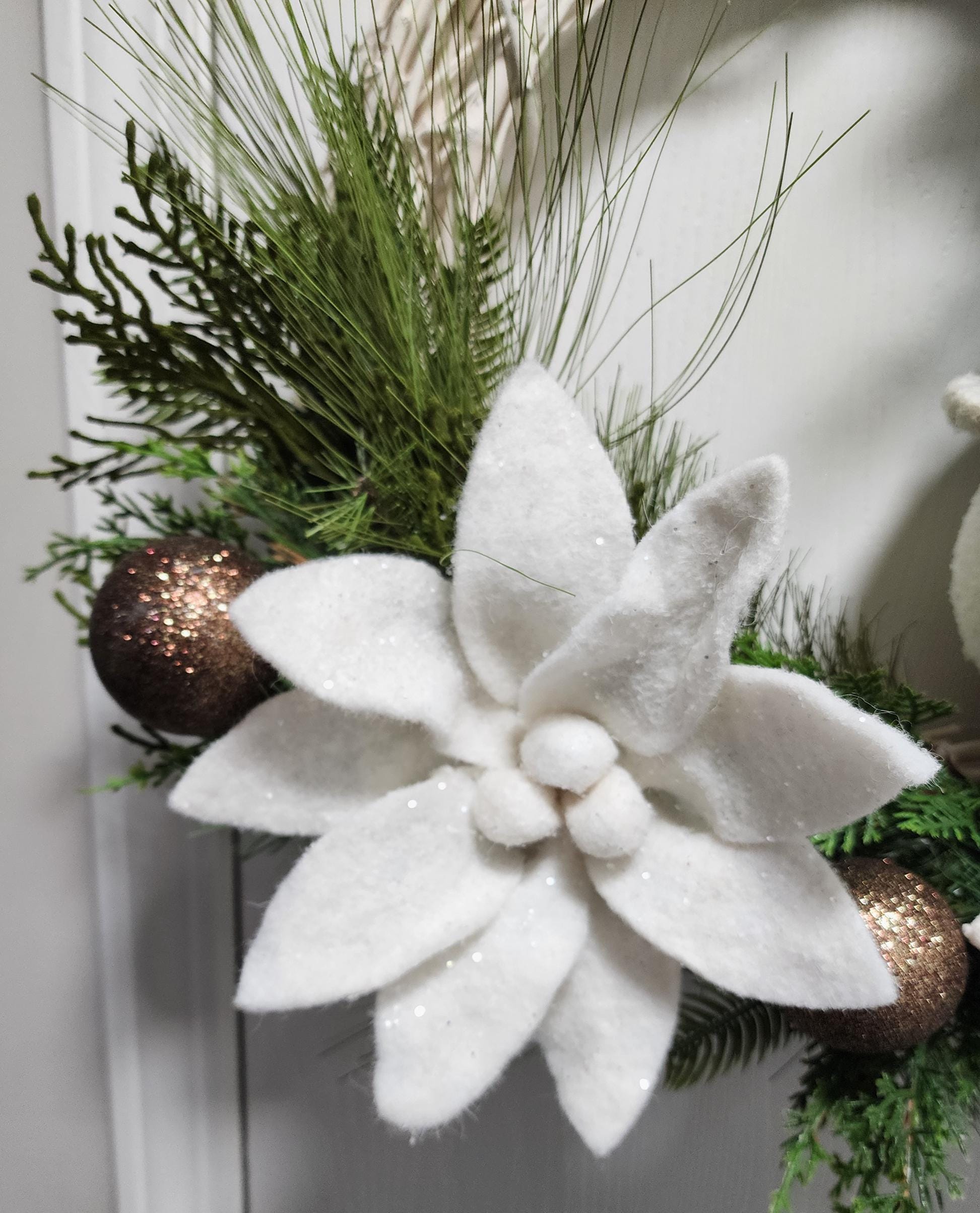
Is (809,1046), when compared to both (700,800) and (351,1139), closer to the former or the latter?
(700,800)

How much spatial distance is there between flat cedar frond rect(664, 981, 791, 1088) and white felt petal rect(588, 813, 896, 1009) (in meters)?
0.08

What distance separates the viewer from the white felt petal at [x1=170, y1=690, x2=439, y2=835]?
298mm

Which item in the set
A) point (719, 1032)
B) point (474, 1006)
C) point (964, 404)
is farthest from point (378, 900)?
point (964, 404)

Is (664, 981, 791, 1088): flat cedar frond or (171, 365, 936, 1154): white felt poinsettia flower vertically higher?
(171, 365, 936, 1154): white felt poinsettia flower

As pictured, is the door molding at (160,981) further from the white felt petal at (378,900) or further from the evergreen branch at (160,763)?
the white felt petal at (378,900)

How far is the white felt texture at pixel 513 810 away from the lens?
0.91 ft

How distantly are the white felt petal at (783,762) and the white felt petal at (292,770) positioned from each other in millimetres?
101

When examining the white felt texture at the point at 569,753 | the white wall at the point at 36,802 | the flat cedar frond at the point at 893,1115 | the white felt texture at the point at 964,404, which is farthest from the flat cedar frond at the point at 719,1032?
the white wall at the point at 36,802

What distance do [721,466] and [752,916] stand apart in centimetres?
20

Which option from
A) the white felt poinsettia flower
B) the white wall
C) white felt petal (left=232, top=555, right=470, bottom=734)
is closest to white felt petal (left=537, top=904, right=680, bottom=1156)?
the white felt poinsettia flower

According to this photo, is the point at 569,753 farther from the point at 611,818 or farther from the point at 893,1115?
the point at 893,1115

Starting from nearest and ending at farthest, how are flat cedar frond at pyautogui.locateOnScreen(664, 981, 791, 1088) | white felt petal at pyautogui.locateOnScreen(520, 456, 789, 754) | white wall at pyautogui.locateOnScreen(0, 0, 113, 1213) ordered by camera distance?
white felt petal at pyautogui.locateOnScreen(520, 456, 789, 754) → flat cedar frond at pyautogui.locateOnScreen(664, 981, 791, 1088) → white wall at pyautogui.locateOnScreen(0, 0, 113, 1213)

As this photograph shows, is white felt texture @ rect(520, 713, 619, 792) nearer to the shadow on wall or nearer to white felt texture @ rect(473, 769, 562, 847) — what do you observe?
white felt texture @ rect(473, 769, 562, 847)

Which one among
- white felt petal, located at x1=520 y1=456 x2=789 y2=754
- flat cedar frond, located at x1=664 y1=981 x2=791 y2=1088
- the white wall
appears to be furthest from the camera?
the white wall
